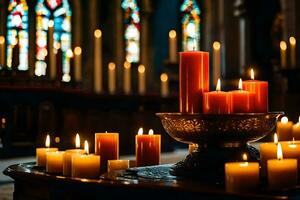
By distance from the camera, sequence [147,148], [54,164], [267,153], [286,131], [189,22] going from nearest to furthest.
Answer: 1. [267,153]
2. [54,164]
3. [147,148]
4. [286,131]
5. [189,22]

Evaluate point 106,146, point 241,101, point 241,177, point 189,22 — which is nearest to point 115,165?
point 106,146

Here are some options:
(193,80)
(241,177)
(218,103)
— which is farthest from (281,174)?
(193,80)

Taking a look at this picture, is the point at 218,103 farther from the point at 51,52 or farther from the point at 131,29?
the point at 131,29

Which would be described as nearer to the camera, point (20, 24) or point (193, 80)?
point (193, 80)

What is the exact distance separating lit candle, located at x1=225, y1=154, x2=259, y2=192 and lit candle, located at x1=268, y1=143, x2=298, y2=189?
0.14 ft

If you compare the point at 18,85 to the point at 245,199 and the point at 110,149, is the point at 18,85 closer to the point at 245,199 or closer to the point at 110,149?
the point at 110,149

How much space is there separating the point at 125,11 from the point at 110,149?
9155 millimetres

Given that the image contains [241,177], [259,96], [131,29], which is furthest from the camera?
[131,29]

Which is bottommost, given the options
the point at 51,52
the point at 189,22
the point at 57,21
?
→ the point at 51,52

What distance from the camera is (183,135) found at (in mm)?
2023

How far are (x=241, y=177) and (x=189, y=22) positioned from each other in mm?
10725

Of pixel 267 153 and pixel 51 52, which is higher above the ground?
pixel 51 52

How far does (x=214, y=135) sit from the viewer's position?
1.96 meters

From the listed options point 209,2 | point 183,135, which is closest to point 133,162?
point 183,135
